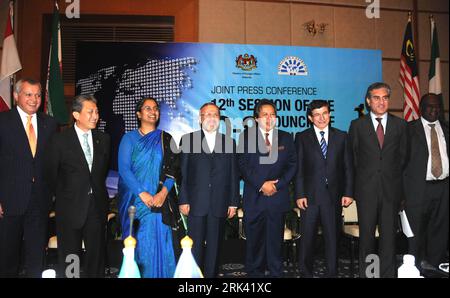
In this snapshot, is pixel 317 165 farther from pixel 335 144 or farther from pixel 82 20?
pixel 82 20

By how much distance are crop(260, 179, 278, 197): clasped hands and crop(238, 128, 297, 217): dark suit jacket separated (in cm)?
3

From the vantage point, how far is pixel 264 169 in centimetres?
297

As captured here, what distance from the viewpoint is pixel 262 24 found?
5.09 meters

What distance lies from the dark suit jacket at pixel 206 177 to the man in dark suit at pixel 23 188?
3.23 feet

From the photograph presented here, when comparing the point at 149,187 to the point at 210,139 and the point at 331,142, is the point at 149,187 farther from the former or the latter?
the point at 331,142

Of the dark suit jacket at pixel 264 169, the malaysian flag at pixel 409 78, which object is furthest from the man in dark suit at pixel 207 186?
the malaysian flag at pixel 409 78

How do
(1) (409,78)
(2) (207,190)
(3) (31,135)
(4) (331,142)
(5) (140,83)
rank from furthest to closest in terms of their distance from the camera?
(1) (409,78), (5) (140,83), (4) (331,142), (2) (207,190), (3) (31,135)

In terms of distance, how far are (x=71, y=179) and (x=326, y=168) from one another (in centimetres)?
184

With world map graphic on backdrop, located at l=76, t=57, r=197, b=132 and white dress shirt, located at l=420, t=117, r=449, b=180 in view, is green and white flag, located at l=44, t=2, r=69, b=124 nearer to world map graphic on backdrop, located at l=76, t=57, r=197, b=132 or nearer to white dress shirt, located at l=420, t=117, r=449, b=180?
world map graphic on backdrop, located at l=76, t=57, r=197, b=132

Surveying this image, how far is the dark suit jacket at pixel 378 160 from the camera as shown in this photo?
285cm

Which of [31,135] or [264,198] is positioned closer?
[31,135]

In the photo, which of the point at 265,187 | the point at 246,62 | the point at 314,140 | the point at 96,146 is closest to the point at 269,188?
the point at 265,187

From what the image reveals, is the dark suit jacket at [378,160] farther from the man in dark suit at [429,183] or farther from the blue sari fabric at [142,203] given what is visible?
the blue sari fabric at [142,203]

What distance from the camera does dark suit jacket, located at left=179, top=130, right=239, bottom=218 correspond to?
9.31 feet
